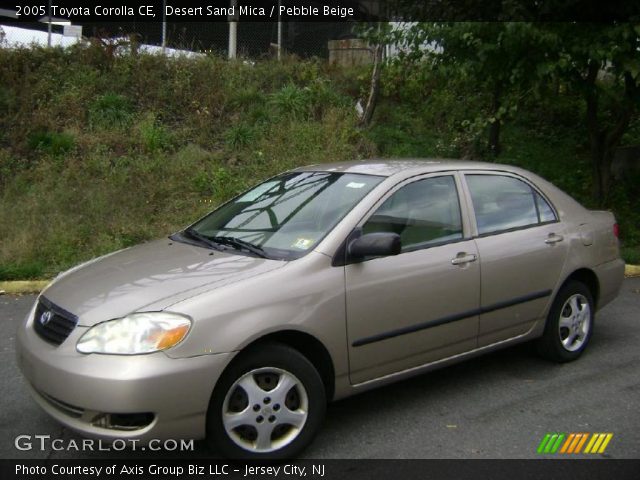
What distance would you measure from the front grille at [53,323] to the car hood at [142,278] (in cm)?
3

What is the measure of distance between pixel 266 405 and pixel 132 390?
0.68 metres

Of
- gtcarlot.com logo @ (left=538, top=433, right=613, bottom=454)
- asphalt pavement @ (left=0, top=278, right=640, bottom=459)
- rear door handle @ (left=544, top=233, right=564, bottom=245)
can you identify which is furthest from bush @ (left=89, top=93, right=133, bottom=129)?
gtcarlot.com logo @ (left=538, top=433, right=613, bottom=454)

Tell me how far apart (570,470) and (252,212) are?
241 centimetres

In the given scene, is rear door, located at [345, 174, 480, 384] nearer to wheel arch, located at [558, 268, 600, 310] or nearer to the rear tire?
the rear tire

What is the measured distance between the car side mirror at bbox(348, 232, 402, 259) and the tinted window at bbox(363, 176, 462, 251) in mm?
233

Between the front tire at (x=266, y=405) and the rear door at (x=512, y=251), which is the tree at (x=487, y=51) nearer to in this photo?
the rear door at (x=512, y=251)

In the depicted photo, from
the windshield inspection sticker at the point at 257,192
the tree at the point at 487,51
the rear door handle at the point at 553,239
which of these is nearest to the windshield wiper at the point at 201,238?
the windshield inspection sticker at the point at 257,192

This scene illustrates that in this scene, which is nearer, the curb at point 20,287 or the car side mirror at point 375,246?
the car side mirror at point 375,246

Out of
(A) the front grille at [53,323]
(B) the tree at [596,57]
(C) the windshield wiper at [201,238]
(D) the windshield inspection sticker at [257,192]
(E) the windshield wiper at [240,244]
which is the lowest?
(A) the front grille at [53,323]

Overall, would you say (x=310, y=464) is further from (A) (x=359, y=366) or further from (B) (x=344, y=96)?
(B) (x=344, y=96)

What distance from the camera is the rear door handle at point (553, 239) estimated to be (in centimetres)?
474

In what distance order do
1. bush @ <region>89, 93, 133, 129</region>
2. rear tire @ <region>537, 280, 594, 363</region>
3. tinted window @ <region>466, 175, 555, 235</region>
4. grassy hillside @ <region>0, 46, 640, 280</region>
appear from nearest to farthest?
tinted window @ <region>466, 175, 555, 235</region>, rear tire @ <region>537, 280, 594, 363</region>, grassy hillside @ <region>0, 46, 640, 280</region>, bush @ <region>89, 93, 133, 129</region>

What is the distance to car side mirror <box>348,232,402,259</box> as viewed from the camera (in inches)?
143

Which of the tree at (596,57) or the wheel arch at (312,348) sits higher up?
the tree at (596,57)
